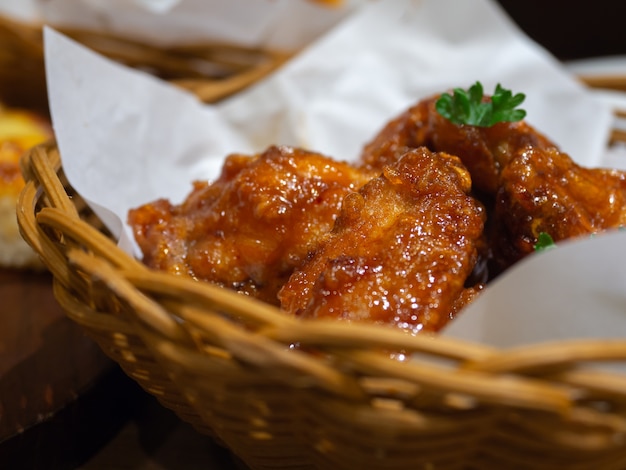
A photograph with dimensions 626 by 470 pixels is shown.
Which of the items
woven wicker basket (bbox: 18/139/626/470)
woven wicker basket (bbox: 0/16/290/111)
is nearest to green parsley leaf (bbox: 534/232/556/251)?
woven wicker basket (bbox: 18/139/626/470)

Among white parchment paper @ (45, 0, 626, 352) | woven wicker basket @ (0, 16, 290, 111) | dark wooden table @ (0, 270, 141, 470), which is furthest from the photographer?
woven wicker basket @ (0, 16, 290, 111)

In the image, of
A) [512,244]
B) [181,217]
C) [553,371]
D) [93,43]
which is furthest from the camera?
[93,43]

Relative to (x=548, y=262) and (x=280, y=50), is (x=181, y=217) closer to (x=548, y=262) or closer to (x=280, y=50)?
(x=548, y=262)

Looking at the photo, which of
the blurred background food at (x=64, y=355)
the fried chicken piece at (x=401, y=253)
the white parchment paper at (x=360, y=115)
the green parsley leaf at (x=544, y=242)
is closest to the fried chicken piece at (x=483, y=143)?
the fried chicken piece at (x=401, y=253)

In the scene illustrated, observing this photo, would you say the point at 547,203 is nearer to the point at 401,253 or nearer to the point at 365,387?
the point at 401,253

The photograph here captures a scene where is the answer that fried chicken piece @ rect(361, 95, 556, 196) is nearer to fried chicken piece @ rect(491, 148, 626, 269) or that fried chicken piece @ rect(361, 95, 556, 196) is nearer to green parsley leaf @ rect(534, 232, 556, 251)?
fried chicken piece @ rect(491, 148, 626, 269)

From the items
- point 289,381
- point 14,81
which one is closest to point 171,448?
point 289,381
